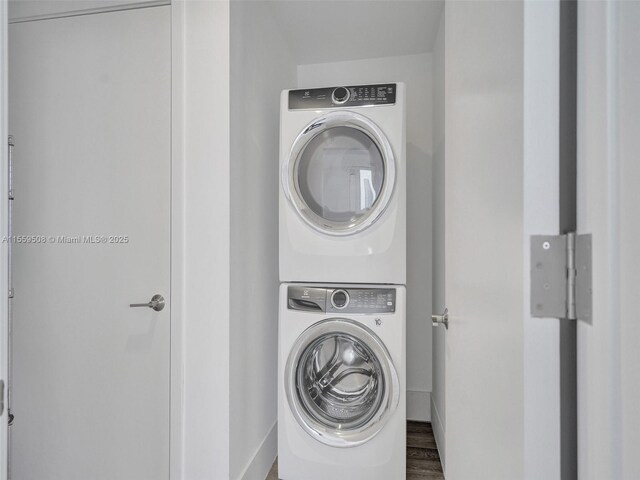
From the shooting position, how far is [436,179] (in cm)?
239

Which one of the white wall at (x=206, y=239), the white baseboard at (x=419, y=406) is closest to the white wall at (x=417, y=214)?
the white baseboard at (x=419, y=406)

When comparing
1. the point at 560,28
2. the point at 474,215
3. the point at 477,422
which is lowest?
the point at 477,422

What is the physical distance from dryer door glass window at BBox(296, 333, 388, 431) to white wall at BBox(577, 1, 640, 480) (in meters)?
1.38

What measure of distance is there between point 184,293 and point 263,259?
55 cm

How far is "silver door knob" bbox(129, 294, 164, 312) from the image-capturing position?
62.6 inches

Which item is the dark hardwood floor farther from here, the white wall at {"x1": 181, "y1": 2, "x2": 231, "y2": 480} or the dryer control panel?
the dryer control panel

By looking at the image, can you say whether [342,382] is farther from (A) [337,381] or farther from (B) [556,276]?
(B) [556,276]

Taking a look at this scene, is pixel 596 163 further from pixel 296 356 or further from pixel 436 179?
pixel 436 179

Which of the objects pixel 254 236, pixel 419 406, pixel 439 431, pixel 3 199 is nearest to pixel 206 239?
pixel 254 236

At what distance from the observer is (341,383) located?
189 centimetres

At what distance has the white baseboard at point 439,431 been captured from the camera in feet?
6.52

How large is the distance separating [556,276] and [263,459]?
1900mm

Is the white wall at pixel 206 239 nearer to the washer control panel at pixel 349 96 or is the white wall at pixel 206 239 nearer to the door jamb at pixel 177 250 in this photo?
the door jamb at pixel 177 250

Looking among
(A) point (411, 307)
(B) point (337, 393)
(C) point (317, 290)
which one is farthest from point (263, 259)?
(A) point (411, 307)
